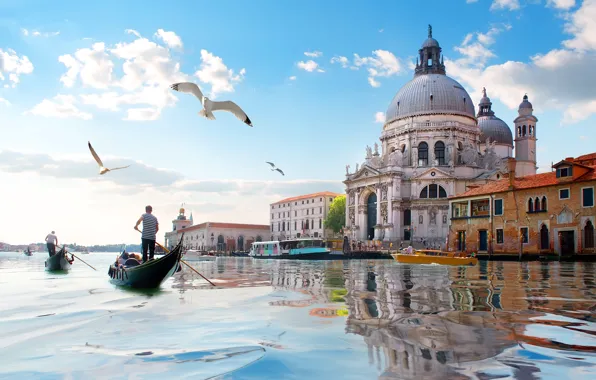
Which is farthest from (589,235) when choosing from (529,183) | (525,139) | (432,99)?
(525,139)

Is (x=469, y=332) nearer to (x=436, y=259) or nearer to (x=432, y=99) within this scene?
(x=436, y=259)

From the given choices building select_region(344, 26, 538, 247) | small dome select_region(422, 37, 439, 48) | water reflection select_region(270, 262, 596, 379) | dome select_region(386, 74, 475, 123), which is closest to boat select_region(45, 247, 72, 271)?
water reflection select_region(270, 262, 596, 379)

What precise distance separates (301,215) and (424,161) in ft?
102

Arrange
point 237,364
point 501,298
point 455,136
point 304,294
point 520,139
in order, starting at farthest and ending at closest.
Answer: point 520,139 < point 455,136 < point 304,294 < point 501,298 < point 237,364

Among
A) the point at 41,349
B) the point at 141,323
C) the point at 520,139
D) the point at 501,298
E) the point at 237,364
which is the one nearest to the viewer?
the point at 237,364

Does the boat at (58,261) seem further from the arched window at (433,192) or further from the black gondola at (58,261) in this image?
the arched window at (433,192)

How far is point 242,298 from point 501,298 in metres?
4.01

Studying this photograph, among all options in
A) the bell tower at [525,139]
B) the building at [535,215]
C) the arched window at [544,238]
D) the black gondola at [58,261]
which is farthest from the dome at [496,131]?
the black gondola at [58,261]

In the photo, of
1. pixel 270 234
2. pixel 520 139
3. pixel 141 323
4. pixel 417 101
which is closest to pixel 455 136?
pixel 417 101

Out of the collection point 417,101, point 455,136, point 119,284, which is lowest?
point 119,284

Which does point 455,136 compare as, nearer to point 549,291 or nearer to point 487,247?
point 487,247

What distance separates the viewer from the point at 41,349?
4.36m

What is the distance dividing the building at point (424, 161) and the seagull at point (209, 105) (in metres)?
44.8

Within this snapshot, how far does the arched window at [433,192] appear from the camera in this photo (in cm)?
5716
